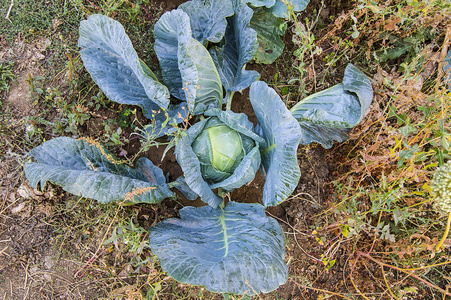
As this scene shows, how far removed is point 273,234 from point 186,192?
0.79 metres

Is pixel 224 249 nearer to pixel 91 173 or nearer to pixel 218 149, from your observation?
pixel 218 149

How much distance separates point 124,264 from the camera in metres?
2.58

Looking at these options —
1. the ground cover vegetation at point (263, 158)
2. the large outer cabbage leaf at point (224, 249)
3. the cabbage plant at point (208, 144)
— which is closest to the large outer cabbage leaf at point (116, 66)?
the cabbage plant at point (208, 144)

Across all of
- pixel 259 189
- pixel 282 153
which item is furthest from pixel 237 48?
pixel 259 189

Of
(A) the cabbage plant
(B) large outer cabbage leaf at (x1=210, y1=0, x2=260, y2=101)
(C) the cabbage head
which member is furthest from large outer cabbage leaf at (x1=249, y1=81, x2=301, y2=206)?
(B) large outer cabbage leaf at (x1=210, y1=0, x2=260, y2=101)

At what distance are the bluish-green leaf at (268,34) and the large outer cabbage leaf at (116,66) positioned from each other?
1.08 m

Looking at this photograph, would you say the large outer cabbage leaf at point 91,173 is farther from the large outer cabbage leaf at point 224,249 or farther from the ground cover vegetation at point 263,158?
the large outer cabbage leaf at point 224,249

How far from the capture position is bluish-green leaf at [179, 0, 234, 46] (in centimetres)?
239

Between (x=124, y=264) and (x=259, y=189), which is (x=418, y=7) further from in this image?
(x=124, y=264)

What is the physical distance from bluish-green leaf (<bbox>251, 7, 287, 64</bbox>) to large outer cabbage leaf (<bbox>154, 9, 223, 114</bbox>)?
0.70 m

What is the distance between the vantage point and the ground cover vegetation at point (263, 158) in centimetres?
253

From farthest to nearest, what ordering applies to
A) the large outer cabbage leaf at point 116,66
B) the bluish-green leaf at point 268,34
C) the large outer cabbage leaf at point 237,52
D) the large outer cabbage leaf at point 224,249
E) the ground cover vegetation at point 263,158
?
1. the bluish-green leaf at point 268,34
2. the ground cover vegetation at point 263,158
3. the large outer cabbage leaf at point 237,52
4. the large outer cabbage leaf at point 116,66
5. the large outer cabbage leaf at point 224,249

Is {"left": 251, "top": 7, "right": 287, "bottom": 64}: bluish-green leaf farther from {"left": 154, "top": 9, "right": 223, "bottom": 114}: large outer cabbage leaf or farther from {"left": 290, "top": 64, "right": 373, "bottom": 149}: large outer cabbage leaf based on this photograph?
{"left": 154, "top": 9, "right": 223, "bottom": 114}: large outer cabbage leaf

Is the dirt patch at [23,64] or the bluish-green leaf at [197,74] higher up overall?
the bluish-green leaf at [197,74]
